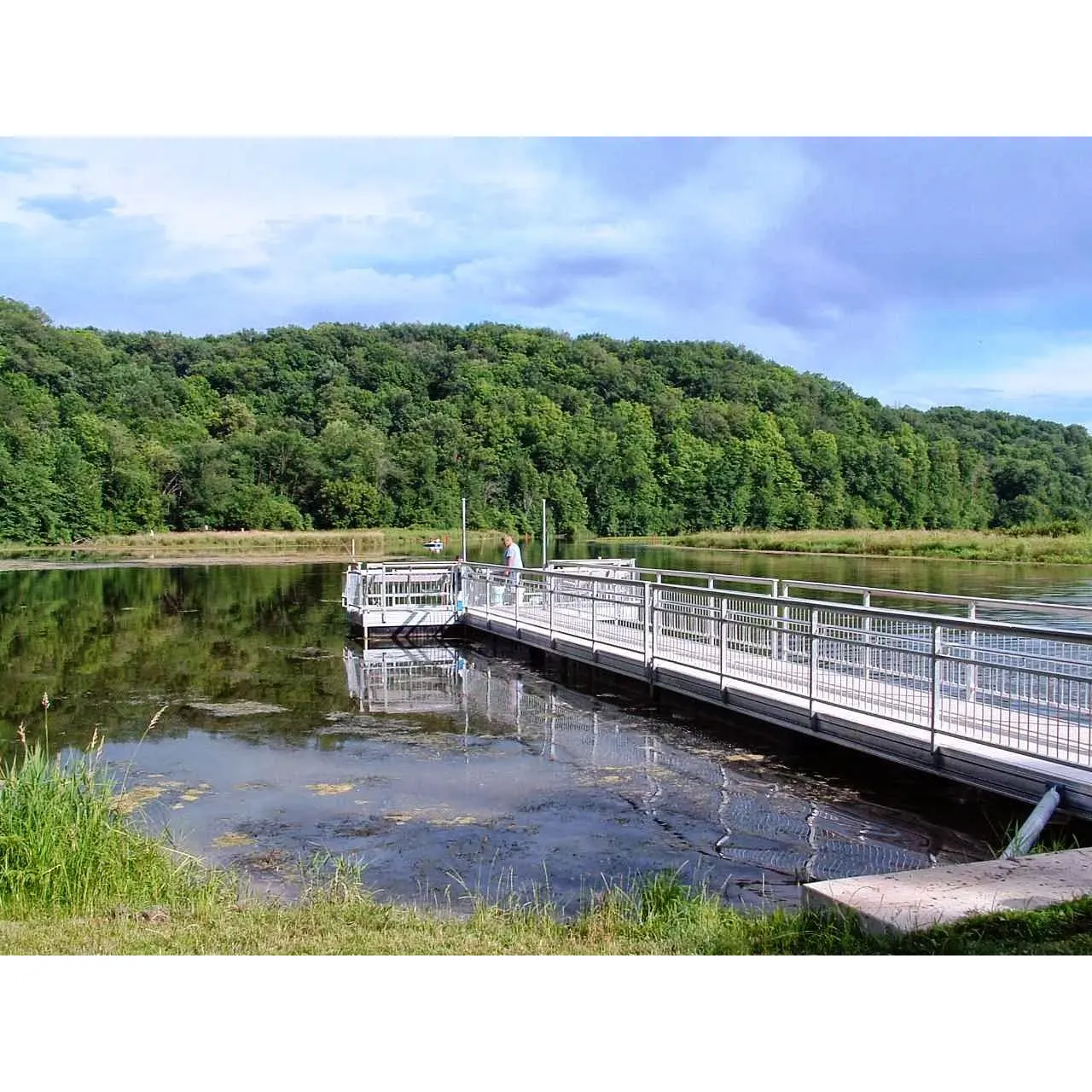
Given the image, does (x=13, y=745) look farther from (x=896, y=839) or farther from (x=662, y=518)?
(x=662, y=518)

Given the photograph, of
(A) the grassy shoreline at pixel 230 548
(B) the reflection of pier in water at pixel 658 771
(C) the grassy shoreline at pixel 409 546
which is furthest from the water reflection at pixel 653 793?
(A) the grassy shoreline at pixel 230 548

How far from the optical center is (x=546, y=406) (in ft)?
367

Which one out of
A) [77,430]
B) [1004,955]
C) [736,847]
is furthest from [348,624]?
[77,430]

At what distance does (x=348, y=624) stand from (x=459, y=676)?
8.78 meters

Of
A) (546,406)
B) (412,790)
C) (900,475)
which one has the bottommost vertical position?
(412,790)

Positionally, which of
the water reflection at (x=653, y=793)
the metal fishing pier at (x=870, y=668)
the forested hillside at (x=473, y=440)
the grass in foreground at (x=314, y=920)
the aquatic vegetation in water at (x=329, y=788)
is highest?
the forested hillside at (x=473, y=440)

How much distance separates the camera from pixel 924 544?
65562 millimetres

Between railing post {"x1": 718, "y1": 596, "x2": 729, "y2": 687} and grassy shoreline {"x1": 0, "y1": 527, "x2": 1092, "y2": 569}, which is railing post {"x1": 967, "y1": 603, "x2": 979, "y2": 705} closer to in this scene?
railing post {"x1": 718, "y1": 596, "x2": 729, "y2": 687}

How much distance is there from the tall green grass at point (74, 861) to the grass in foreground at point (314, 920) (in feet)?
0.04

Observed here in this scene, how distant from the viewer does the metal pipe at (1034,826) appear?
298 inches

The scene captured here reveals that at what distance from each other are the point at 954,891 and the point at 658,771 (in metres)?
5.30

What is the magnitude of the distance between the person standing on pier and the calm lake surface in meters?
1.59

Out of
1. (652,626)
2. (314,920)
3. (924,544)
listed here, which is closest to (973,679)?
(652,626)

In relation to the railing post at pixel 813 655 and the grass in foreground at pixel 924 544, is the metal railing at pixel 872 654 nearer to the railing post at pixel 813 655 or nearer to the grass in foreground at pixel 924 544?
the railing post at pixel 813 655
